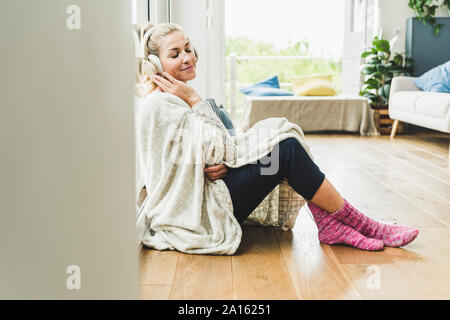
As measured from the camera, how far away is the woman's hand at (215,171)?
1.87 m

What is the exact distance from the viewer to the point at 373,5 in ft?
20.0

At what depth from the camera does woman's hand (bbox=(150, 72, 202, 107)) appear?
74.4 inches

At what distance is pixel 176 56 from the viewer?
194 cm

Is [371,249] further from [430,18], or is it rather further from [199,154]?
[430,18]

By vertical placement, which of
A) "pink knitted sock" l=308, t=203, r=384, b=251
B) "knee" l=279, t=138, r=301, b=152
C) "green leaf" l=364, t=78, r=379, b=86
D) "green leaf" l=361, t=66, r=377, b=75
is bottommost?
"pink knitted sock" l=308, t=203, r=384, b=251

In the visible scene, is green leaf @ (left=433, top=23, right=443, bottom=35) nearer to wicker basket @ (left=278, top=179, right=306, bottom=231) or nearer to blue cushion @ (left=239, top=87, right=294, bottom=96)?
blue cushion @ (left=239, top=87, right=294, bottom=96)

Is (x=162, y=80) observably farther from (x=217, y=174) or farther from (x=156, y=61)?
(x=217, y=174)

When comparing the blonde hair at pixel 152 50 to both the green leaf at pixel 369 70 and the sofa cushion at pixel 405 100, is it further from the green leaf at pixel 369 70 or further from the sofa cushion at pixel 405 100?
the green leaf at pixel 369 70

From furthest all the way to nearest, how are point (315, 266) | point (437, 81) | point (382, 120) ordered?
point (382, 120)
point (437, 81)
point (315, 266)

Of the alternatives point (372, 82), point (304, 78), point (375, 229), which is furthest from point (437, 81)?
point (375, 229)

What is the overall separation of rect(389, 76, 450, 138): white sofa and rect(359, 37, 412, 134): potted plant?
1.07 feet

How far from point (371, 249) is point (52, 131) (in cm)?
133

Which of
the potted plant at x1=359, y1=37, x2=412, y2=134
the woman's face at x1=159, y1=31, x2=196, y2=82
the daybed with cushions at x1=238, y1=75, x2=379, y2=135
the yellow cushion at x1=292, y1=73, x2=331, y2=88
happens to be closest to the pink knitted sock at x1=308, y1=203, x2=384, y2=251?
the woman's face at x1=159, y1=31, x2=196, y2=82

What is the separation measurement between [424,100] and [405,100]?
1.43ft
